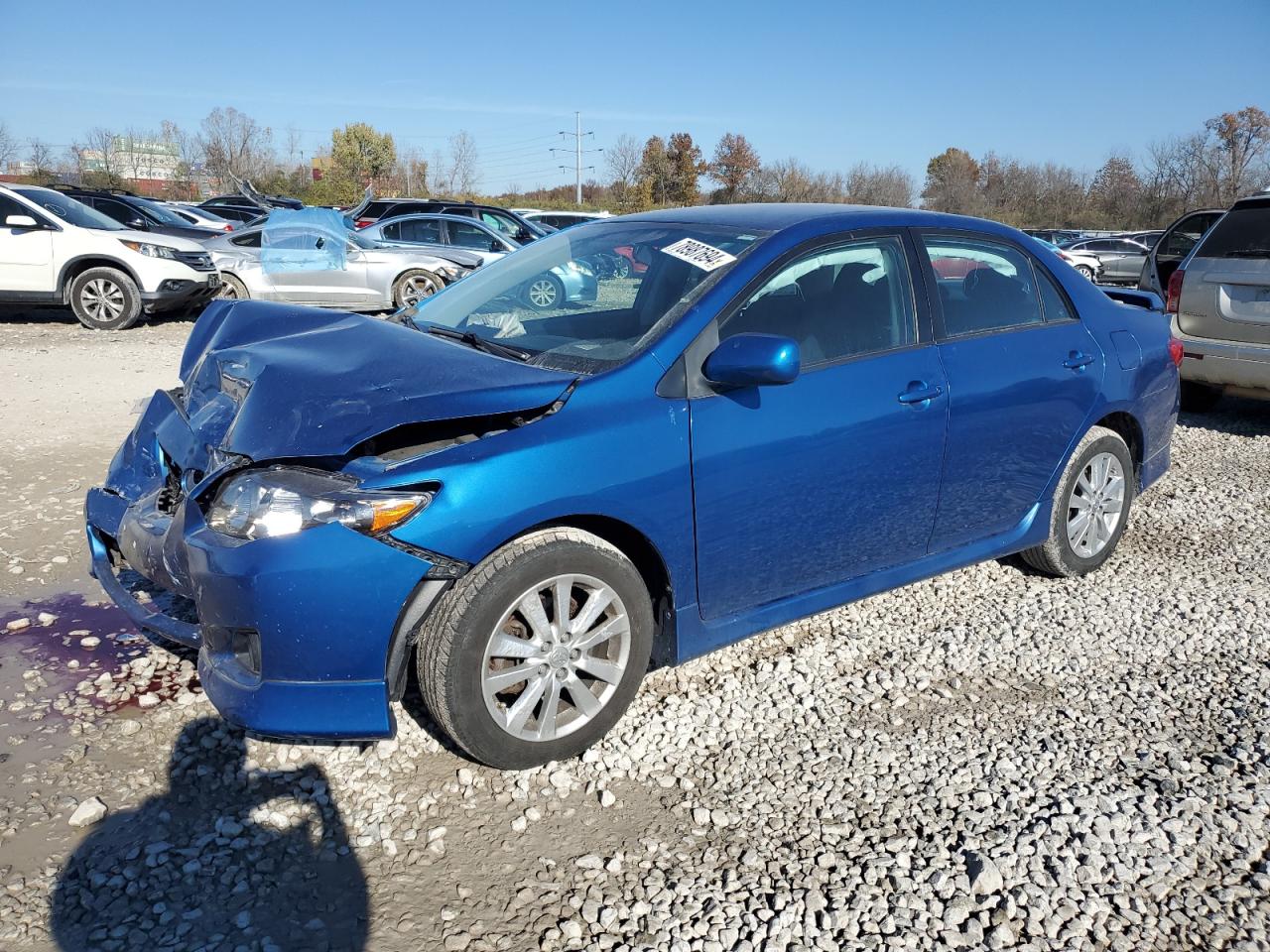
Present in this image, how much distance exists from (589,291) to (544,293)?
0.74 ft

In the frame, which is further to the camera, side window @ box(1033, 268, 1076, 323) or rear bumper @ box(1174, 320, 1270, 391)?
rear bumper @ box(1174, 320, 1270, 391)

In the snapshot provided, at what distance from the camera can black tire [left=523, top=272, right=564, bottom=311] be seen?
12.5 feet

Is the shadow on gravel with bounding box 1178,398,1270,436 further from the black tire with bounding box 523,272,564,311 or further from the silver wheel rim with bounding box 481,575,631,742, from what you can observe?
the silver wheel rim with bounding box 481,575,631,742

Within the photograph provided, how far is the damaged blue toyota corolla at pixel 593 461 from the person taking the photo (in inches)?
106

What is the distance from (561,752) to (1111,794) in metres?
1.65

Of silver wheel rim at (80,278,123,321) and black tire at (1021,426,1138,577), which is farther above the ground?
silver wheel rim at (80,278,123,321)

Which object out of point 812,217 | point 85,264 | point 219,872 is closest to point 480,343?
point 812,217

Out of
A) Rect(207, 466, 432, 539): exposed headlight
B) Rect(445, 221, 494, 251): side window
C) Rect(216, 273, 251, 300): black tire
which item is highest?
Rect(445, 221, 494, 251): side window

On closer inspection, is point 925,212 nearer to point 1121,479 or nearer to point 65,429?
point 1121,479

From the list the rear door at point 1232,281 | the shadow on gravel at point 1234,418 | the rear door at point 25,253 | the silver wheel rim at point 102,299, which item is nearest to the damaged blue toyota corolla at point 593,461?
the rear door at point 1232,281

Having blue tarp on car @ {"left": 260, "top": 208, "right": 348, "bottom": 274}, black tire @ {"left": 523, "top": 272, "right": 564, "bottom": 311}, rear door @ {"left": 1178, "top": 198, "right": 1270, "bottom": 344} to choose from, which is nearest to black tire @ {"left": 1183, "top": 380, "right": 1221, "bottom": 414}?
rear door @ {"left": 1178, "top": 198, "right": 1270, "bottom": 344}

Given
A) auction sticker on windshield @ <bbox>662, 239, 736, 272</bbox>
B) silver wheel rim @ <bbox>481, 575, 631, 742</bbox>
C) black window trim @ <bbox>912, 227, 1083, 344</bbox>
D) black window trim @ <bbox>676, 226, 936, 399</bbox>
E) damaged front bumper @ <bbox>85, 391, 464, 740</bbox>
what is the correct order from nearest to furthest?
1. damaged front bumper @ <bbox>85, 391, 464, 740</bbox>
2. silver wheel rim @ <bbox>481, 575, 631, 742</bbox>
3. black window trim @ <bbox>676, 226, 936, 399</bbox>
4. auction sticker on windshield @ <bbox>662, 239, 736, 272</bbox>
5. black window trim @ <bbox>912, 227, 1083, 344</bbox>

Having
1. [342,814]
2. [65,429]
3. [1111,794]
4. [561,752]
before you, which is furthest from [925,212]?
[65,429]

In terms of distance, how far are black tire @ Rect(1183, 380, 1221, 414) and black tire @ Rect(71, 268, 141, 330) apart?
1172 cm
